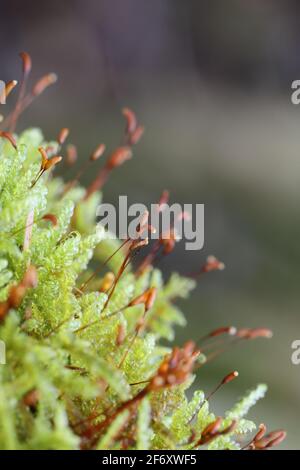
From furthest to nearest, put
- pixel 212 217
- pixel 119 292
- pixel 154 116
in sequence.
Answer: pixel 154 116 → pixel 212 217 → pixel 119 292

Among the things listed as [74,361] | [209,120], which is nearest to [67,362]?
[74,361]

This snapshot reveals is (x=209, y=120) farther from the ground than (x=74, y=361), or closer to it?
farther from the ground

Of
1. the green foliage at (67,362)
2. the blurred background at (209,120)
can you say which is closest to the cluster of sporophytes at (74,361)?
the green foliage at (67,362)

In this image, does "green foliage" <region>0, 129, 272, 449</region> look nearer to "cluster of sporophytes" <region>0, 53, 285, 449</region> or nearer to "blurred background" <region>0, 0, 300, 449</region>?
"cluster of sporophytes" <region>0, 53, 285, 449</region>

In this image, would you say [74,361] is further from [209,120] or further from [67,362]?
[209,120]

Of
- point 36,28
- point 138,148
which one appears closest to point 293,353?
point 138,148
